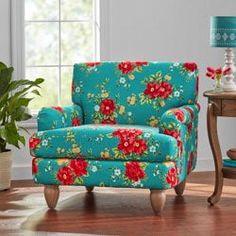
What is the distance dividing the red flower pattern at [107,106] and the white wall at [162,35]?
0.87 m

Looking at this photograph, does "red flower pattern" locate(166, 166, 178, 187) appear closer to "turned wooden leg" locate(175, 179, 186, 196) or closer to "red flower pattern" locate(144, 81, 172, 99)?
"turned wooden leg" locate(175, 179, 186, 196)

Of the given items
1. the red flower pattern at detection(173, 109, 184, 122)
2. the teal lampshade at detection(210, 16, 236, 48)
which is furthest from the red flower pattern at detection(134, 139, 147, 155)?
the teal lampshade at detection(210, 16, 236, 48)

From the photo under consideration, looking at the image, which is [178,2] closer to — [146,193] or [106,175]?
[146,193]

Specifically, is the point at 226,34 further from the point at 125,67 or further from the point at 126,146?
the point at 126,146

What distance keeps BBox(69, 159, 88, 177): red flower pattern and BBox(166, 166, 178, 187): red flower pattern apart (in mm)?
500

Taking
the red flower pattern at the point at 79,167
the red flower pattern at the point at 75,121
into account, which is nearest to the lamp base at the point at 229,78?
the red flower pattern at the point at 75,121

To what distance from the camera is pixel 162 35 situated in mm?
6254

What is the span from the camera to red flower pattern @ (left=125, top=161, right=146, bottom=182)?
4.66 m

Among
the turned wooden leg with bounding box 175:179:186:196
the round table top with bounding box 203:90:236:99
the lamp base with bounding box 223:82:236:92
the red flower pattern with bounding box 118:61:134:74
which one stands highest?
the red flower pattern with bounding box 118:61:134:74

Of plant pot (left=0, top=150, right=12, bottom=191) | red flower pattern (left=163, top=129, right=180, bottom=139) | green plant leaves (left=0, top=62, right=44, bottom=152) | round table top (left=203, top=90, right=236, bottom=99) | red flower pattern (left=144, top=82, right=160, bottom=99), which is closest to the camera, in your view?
red flower pattern (left=163, top=129, right=180, bottom=139)

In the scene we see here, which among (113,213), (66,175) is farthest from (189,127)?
(66,175)

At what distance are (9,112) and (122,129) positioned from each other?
110 centimetres

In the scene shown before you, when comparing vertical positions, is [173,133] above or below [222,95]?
below

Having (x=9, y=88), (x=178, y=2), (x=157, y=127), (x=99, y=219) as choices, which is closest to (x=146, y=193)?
(x=157, y=127)
